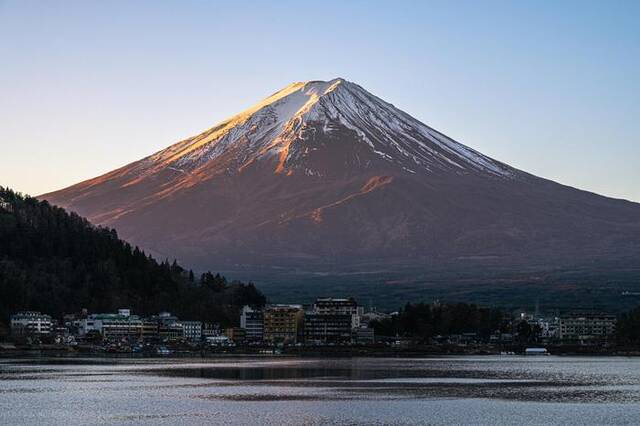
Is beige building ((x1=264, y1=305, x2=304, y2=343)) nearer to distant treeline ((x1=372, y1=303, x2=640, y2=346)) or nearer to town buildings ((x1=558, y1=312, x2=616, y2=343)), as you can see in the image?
distant treeline ((x1=372, y1=303, x2=640, y2=346))

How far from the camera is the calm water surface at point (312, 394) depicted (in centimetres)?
3984

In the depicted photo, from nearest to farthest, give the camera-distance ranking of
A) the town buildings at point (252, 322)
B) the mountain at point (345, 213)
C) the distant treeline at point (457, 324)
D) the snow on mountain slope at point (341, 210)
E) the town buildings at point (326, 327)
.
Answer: the distant treeline at point (457, 324)
the town buildings at point (326, 327)
the town buildings at point (252, 322)
the mountain at point (345, 213)
the snow on mountain slope at point (341, 210)

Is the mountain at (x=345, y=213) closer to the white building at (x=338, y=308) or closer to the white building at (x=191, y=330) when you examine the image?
the white building at (x=338, y=308)

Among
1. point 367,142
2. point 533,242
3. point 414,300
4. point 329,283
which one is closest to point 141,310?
point 414,300

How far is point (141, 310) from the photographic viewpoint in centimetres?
10231

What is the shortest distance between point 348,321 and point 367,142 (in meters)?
92.3

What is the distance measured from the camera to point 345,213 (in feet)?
595

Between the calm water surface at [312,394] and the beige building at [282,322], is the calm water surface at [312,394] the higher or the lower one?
the lower one

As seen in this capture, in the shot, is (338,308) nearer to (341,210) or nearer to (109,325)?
(109,325)

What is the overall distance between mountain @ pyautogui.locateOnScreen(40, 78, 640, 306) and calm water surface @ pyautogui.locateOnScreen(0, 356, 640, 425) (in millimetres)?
94013

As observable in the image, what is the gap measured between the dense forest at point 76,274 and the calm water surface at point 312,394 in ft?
97.1

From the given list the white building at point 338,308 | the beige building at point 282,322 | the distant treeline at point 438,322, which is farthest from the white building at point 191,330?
the distant treeline at point 438,322

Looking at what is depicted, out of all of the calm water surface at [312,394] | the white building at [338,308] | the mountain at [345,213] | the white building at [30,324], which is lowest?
the calm water surface at [312,394]

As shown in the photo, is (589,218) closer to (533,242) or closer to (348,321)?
(533,242)
